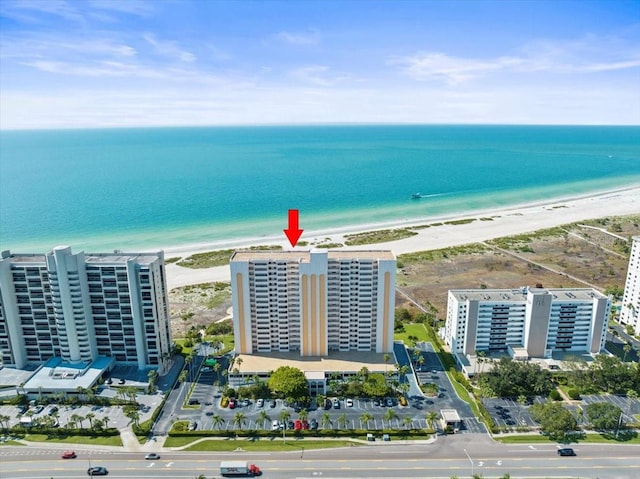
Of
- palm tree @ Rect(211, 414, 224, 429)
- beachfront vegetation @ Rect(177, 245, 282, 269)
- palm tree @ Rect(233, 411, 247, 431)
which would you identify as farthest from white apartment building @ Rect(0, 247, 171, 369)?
beachfront vegetation @ Rect(177, 245, 282, 269)

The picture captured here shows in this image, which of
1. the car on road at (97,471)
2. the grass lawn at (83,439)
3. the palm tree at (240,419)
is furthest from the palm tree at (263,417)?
the car on road at (97,471)

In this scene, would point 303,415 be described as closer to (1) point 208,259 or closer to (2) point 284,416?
(2) point 284,416

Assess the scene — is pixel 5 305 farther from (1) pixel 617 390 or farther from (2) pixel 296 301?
(1) pixel 617 390

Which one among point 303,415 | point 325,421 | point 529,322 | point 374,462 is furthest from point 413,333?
point 374,462

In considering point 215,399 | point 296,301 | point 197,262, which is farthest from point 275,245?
point 215,399

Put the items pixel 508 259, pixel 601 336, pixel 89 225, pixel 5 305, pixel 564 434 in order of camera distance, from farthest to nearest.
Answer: pixel 89 225 < pixel 508 259 < pixel 601 336 < pixel 5 305 < pixel 564 434

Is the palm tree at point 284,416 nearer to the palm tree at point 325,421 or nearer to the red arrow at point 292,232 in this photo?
the palm tree at point 325,421
